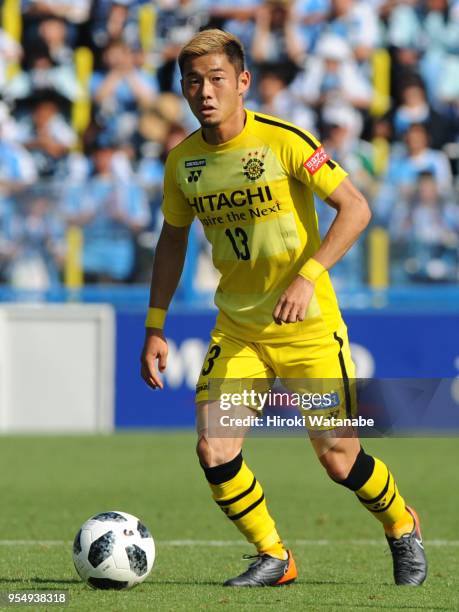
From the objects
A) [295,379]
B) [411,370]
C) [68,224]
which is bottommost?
[411,370]

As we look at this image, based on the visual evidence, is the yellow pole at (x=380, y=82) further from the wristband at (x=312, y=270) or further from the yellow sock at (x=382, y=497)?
the wristband at (x=312, y=270)

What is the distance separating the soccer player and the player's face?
0.01 meters

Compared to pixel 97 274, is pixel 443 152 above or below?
above

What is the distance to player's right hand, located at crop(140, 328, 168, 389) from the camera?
5375 millimetres

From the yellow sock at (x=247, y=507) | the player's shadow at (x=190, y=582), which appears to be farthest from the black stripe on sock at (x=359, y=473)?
the player's shadow at (x=190, y=582)

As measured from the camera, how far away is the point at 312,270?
4945mm

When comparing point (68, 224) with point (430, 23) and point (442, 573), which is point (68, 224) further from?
point (442, 573)

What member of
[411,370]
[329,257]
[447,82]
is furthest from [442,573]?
[447,82]

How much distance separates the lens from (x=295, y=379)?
17.5ft

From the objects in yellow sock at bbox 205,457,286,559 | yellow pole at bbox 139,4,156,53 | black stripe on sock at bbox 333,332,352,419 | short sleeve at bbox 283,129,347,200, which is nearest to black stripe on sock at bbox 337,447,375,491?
black stripe on sock at bbox 333,332,352,419

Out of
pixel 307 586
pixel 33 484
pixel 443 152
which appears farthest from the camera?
pixel 443 152

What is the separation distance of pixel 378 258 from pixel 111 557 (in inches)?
304

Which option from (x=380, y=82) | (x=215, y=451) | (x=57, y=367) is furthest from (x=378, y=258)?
(x=215, y=451)

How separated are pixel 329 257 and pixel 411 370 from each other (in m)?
7.88
